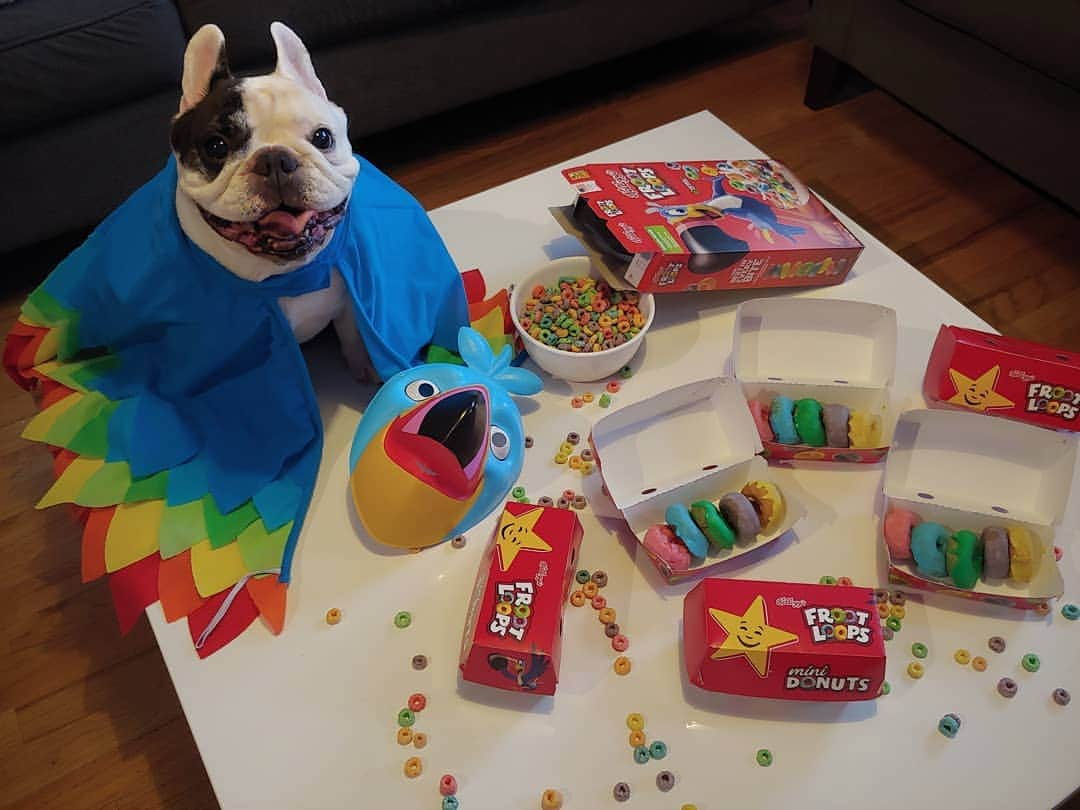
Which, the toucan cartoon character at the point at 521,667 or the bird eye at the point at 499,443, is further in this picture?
the bird eye at the point at 499,443

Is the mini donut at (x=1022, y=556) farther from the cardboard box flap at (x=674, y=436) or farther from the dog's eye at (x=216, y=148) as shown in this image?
the dog's eye at (x=216, y=148)

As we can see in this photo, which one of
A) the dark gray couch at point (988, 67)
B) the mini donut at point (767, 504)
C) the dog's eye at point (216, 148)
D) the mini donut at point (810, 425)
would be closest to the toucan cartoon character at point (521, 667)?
the mini donut at point (767, 504)

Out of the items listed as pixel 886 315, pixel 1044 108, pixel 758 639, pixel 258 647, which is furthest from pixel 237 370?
pixel 1044 108

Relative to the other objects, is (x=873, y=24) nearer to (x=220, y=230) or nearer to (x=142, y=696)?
(x=220, y=230)

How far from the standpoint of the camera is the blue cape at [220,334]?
82 centimetres

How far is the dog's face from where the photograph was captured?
2.33 feet

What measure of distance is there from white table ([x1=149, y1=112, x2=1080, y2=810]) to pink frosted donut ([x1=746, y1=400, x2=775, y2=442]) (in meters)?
0.05

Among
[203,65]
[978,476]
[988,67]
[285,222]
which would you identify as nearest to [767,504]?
[978,476]

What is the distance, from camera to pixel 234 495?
33.6 inches

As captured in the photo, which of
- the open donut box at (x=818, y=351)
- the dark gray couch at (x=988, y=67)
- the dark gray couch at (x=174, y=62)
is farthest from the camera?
the dark gray couch at (x=988, y=67)

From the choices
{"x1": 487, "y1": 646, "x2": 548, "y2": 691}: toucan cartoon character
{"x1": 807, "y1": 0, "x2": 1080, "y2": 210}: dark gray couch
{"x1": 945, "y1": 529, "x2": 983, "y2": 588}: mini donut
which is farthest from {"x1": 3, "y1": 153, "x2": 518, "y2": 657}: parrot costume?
{"x1": 807, "y1": 0, "x2": 1080, "y2": 210}: dark gray couch

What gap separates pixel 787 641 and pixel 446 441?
0.36m

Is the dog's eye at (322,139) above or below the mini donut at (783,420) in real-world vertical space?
above

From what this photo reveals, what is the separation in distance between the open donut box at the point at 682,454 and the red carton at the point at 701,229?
15 cm
